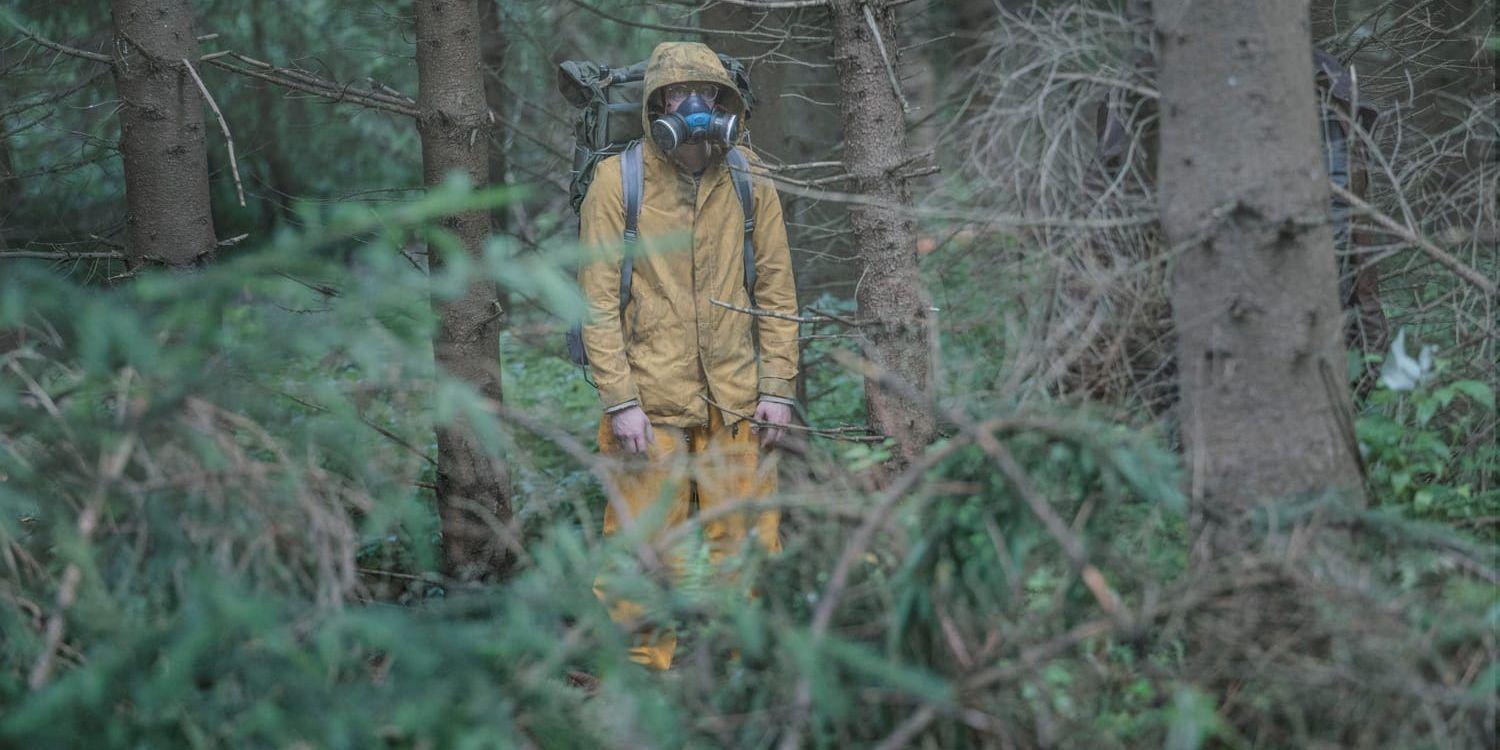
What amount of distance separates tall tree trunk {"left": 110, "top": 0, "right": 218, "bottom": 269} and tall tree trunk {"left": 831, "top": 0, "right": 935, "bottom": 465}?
284cm

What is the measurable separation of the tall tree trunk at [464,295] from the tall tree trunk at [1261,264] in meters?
3.19

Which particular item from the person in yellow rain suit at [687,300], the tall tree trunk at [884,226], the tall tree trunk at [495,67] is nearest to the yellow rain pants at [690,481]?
the person in yellow rain suit at [687,300]

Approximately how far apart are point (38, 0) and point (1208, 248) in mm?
7274

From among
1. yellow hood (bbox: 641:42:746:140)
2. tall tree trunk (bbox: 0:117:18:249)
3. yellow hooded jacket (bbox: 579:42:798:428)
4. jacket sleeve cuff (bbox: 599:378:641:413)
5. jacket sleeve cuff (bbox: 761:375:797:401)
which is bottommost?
jacket sleeve cuff (bbox: 761:375:797:401)

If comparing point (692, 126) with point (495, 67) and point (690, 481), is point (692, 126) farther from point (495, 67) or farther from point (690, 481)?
point (495, 67)

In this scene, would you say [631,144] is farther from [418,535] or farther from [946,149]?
[418,535]

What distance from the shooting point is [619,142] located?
522 cm

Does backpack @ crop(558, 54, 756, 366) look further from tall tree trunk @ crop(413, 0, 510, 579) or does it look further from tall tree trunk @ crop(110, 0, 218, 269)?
tall tree trunk @ crop(110, 0, 218, 269)

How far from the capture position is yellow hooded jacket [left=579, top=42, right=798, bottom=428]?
4.92 m

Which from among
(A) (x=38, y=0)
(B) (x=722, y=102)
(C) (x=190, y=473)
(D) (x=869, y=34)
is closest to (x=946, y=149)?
(D) (x=869, y=34)

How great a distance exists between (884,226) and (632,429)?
137 cm

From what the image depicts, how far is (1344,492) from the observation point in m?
3.25

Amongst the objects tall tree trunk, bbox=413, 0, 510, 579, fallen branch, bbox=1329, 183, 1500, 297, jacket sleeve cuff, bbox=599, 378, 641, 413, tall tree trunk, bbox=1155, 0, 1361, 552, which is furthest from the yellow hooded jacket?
fallen branch, bbox=1329, 183, 1500, 297

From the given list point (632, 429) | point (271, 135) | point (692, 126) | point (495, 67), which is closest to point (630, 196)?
point (692, 126)
